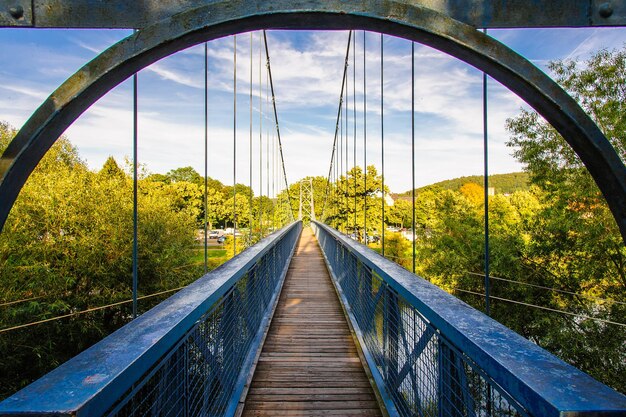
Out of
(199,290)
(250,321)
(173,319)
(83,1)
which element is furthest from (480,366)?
(250,321)

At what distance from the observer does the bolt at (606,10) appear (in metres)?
1.06

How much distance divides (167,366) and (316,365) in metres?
1.72

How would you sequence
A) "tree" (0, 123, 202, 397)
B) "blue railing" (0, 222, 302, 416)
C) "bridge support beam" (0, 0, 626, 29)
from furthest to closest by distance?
1. "tree" (0, 123, 202, 397)
2. "bridge support beam" (0, 0, 626, 29)
3. "blue railing" (0, 222, 302, 416)

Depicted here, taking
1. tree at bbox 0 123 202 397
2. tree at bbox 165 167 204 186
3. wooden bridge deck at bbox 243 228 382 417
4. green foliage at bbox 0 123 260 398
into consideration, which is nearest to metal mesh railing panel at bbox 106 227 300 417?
wooden bridge deck at bbox 243 228 382 417

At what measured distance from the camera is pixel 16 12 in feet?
3.40

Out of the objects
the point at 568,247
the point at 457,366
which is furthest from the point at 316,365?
the point at 568,247

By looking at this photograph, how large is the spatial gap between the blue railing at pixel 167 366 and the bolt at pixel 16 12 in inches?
37.5

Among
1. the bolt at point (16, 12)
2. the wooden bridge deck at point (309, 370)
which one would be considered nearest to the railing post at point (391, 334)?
the wooden bridge deck at point (309, 370)

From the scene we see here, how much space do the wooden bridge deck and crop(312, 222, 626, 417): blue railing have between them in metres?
0.18

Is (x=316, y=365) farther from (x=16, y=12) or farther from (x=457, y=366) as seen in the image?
(x=16, y=12)

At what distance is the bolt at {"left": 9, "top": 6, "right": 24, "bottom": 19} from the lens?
1030 mm

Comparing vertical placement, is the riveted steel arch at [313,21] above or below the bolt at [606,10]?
below

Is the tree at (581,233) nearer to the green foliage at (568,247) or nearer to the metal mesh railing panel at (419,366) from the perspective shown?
the green foliage at (568,247)

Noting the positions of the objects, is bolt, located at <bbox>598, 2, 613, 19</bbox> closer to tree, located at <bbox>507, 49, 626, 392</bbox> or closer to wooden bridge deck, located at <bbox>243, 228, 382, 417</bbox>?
wooden bridge deck, located at <bbox>243, 228, 382, 417</bbox>
